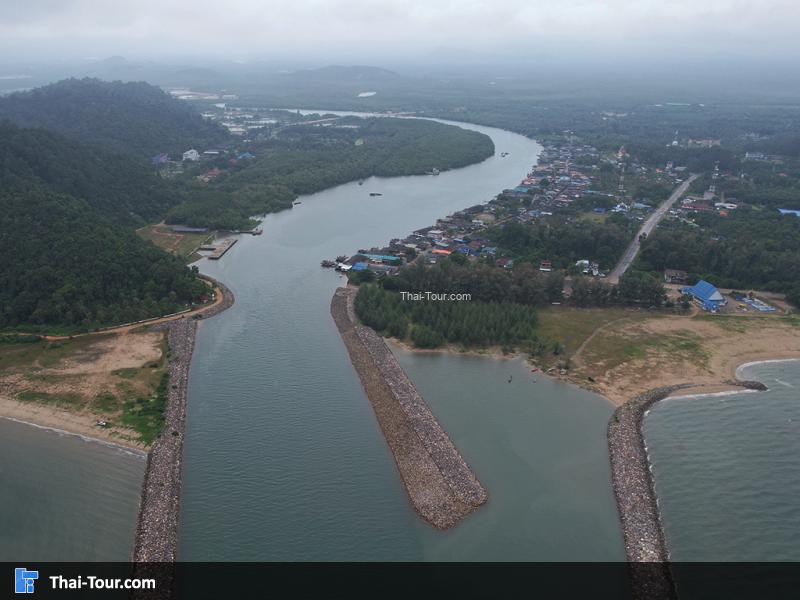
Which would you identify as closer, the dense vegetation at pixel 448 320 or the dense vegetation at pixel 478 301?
the dense vegetation at pixel 448 320

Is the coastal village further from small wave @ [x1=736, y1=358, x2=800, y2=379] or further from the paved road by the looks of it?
small wave @ [x1=736, y1=358, x2=800, y2=379]

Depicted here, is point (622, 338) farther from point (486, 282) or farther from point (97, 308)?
point (97, 308)

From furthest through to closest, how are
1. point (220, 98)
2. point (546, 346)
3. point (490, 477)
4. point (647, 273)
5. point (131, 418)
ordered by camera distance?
point (220, 98) < point (647, 273) < point (546, 346) < point (131, 418) < point (490, 477)

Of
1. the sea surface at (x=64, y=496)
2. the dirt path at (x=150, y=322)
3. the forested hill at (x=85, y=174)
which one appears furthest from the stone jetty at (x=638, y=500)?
the forested hill at (x=85, y=174)
